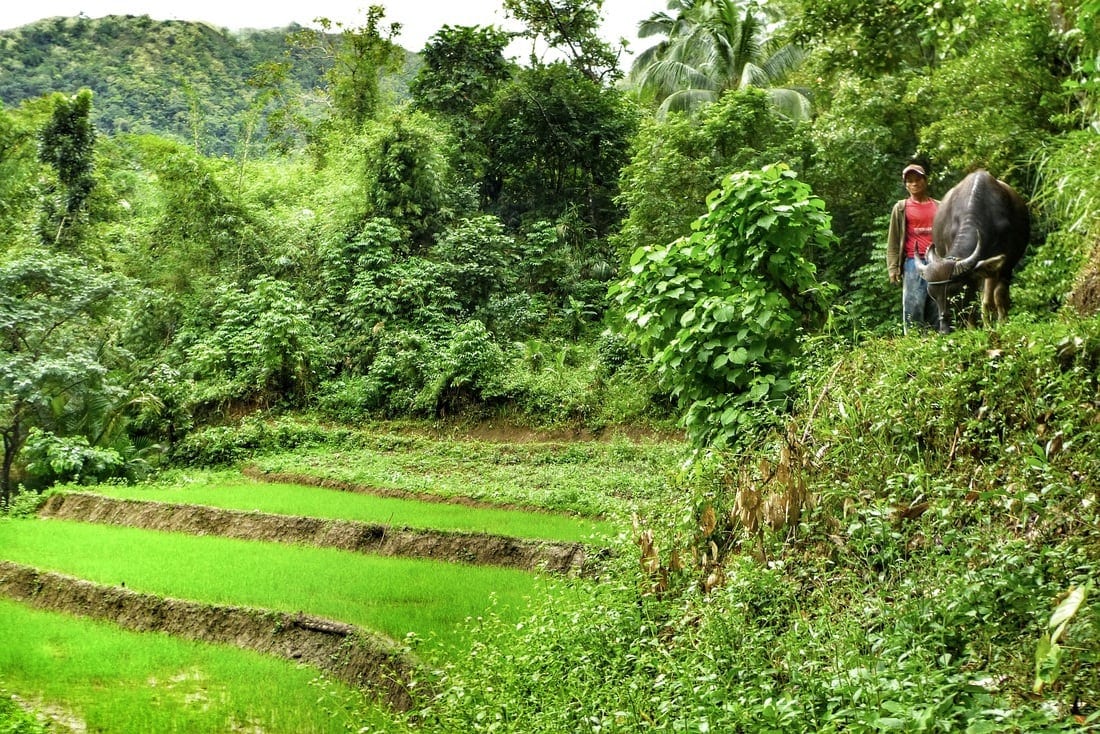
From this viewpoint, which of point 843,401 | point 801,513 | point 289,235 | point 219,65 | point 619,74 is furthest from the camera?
point 219,65

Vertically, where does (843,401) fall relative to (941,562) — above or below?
above

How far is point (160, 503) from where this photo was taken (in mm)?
10461

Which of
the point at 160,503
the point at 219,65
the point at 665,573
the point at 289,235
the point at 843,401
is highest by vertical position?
the point at 219,65

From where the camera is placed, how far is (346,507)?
10.0 metres

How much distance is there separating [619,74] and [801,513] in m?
22.0

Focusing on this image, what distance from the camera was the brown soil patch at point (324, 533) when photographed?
7645 mm

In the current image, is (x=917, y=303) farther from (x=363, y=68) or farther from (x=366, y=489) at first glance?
(x=363, y=68)

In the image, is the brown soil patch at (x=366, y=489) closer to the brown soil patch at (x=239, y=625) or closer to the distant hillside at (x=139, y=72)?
the brown soil patch at (x=239, y=625)

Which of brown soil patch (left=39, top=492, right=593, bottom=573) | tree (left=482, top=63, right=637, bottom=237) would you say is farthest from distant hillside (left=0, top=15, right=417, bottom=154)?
brown soil patch (left=39, top=492, right=593, bottom=573)

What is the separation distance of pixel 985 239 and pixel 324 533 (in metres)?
6.55

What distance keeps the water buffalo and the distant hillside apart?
100 ft

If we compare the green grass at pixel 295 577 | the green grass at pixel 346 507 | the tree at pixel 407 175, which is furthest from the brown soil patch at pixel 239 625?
the tree at pixel 407 175

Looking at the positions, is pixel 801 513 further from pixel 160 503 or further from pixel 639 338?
pixel 160 503

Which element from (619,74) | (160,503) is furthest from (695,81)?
(160,503)
